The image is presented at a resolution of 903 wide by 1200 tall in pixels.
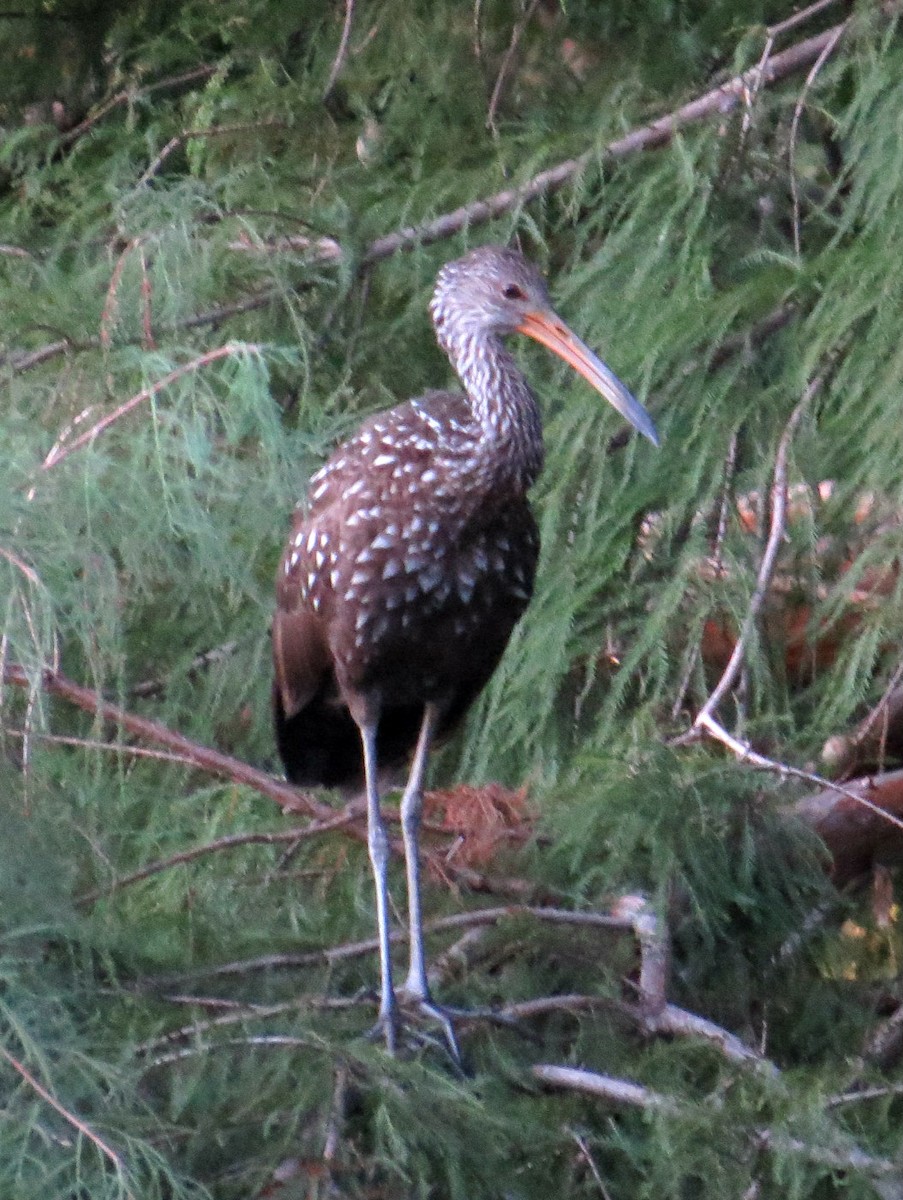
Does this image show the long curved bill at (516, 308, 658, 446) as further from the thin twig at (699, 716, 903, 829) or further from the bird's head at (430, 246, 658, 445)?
the thin twig at (699, 716, 903, 829)

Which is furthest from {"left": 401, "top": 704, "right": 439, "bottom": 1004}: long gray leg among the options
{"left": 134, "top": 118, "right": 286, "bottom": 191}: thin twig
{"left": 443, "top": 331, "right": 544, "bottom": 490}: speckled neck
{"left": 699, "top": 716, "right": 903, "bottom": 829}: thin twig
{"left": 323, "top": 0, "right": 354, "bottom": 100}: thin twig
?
{"left": 323, "top": 0, "right": 354, "bottom": 100}: thin twig

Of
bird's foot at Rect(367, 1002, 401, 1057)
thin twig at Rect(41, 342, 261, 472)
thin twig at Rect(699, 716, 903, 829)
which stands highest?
thin twig at Rect(41, 342, 261, 472)

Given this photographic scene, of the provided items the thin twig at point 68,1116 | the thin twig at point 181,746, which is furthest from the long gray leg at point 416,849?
the thin twig at point 68,1116

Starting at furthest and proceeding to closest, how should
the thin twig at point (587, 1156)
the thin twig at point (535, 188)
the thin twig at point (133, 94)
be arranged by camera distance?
the thin twig at point (133, 94) < the thin twig at point (535, 188) < the thin twig at point (587, 1156)

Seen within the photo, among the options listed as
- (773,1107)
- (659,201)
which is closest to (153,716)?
(659,201)

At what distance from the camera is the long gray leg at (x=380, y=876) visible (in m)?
3.20

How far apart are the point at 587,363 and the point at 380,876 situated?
38.3 inches

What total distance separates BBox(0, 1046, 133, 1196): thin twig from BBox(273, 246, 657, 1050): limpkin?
29.7 inches

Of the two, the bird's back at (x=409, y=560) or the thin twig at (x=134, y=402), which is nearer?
the thin twig at (x=134, y=402)

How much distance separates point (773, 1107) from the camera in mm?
2621

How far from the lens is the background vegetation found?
2699mm

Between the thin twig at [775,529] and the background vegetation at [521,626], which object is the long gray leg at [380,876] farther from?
the thin twig at [775,529]

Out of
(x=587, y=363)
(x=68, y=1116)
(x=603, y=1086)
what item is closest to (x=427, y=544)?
(x=587, y=363)

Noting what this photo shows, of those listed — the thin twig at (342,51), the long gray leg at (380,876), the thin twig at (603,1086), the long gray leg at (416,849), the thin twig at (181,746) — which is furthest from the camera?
the thin twig at (342,51)
